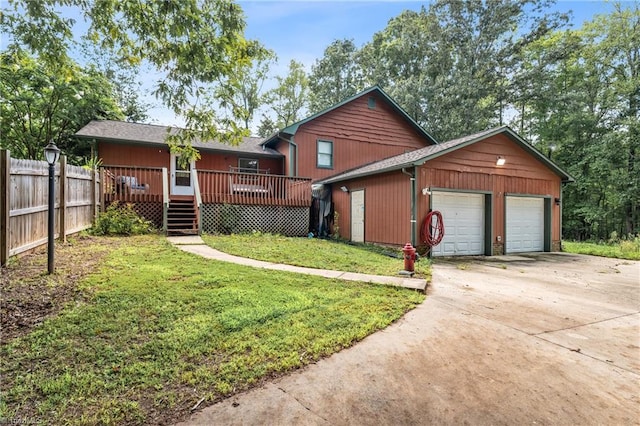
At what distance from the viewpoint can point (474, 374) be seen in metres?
2.62

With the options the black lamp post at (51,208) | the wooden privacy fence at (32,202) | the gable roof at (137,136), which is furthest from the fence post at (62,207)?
the gable roof at (137,136)

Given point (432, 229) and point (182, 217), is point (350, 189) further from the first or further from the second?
point (182, 217)

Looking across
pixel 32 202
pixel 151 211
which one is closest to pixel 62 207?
pixel 32 202

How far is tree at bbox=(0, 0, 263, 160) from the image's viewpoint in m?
4.09

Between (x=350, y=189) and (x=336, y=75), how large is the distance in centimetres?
1874

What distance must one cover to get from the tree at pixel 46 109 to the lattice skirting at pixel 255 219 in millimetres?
9292

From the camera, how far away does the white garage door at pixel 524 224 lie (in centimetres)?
1055

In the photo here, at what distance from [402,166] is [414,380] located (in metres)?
7.22

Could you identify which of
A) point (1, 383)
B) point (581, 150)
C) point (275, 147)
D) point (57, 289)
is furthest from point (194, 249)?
point (581, 150)

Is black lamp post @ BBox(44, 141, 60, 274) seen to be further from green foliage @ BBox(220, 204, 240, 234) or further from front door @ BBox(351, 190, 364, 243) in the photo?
front door @ BBox(351, 190, 364, 243)

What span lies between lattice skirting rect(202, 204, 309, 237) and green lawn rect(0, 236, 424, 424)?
5577mm

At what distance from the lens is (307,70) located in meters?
28.9

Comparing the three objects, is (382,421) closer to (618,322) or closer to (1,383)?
(1,383)

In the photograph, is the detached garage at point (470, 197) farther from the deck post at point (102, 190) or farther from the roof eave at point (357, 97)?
the deck post at point (102, 190)
